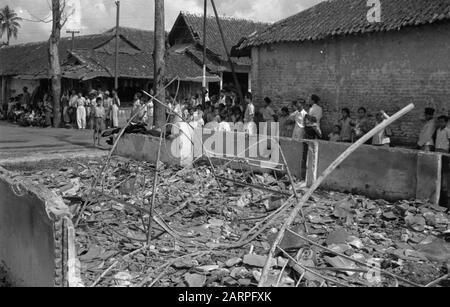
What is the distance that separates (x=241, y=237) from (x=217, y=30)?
75.7 feet

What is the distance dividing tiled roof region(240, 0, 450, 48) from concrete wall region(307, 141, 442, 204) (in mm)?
4386

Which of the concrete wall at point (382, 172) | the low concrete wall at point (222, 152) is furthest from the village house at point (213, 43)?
the concrete wall at point (382, 172)

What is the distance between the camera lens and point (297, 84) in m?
15.4

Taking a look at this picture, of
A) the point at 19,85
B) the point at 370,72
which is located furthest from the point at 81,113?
the point at 370,72

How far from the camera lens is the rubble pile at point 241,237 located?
5.31 metres

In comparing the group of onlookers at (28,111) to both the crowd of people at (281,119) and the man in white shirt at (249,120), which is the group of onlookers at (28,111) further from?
the man in white shirt at (249,120)

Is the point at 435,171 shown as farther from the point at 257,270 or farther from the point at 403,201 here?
the point at 257,270

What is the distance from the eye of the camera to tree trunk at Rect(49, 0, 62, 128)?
21.7 m

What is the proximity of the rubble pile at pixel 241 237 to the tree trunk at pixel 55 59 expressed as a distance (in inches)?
522

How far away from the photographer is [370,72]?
13281mm

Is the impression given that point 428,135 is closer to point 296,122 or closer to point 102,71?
point 296,122

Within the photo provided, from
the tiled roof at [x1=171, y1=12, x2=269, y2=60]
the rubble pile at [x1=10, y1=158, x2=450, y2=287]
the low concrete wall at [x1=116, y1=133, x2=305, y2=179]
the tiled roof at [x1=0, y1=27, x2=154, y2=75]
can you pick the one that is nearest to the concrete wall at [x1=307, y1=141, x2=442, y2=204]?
the rubble pile at [x1=10, y1=158, x2=450, y2=287]
